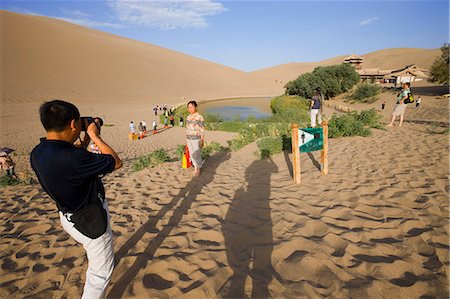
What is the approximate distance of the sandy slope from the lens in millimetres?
2533

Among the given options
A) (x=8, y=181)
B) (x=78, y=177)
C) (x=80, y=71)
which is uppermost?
(x=80, y=71)

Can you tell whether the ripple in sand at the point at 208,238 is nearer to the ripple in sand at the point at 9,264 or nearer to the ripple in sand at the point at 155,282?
the ripple in sand at the point at 155,282

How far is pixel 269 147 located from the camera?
784cm

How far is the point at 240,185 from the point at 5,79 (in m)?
45.0

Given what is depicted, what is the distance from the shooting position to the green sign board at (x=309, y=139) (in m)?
4.80

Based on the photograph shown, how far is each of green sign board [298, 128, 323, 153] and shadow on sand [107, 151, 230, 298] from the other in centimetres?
243

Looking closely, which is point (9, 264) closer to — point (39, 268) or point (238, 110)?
point (39, 268)

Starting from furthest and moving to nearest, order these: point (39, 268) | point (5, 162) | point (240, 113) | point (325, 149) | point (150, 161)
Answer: point (240, 113), point (150, 161), point (5, 162), point (325, 149), point (39, 268)

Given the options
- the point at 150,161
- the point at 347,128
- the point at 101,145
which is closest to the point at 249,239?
the point at 101,145

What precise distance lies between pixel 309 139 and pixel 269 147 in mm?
3000

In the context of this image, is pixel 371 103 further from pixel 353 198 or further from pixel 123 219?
pixel 123 219

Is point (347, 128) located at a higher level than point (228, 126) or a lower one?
higher

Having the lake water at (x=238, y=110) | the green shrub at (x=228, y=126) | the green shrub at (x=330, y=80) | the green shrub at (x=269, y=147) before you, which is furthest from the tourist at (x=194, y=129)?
the green shrub at (x=330, y=80)

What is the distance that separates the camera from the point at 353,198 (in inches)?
163
